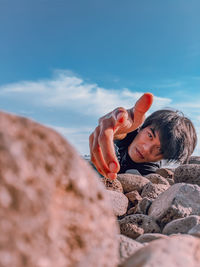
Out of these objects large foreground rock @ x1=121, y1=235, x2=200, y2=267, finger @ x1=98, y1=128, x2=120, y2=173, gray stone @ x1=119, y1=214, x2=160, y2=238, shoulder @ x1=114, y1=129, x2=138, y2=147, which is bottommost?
gray stone @ x1=119, y1=214, x2=160, y2=238

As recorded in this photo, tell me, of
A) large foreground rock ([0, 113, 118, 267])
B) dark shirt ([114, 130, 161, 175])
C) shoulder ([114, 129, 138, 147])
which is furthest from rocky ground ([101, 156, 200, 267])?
shoulder ([114, 129, 138, 147])

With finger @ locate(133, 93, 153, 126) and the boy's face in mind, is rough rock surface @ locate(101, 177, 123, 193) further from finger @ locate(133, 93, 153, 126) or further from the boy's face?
the boy's face

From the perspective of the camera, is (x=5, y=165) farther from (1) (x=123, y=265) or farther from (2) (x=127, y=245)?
(2) (x=127, y=245)

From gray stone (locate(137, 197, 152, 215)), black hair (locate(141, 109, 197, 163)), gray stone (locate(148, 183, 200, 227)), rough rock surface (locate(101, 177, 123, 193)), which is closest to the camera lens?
gray stone (locate(148, 183, 200, 227))

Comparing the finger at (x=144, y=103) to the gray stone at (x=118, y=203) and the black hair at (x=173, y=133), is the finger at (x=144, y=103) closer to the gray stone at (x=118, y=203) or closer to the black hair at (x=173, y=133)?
the gray stone at (x=118, y=203)

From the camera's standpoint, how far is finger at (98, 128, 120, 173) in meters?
2.44

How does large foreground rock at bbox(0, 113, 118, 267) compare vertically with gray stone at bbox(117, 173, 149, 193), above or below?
above

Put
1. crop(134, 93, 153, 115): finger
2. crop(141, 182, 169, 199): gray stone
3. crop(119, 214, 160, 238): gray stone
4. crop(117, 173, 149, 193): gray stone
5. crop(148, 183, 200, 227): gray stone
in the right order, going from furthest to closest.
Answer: crop(117, 173, 149, 193): gray stone
crop(141, 182, 169, 199): gray stone
crop(134, 93, 153, 115): finger
crop(148, 183, 200, 227): gray stone
crop(119, 214, 160, 238): gray stone

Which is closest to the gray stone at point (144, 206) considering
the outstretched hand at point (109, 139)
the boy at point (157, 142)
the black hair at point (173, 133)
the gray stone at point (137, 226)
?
the gray stone at point (137, 226)

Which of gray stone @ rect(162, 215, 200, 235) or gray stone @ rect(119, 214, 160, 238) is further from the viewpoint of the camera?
gray stone @ rect(119, 214, 160, 238)

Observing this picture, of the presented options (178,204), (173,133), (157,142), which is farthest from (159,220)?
(173,133)

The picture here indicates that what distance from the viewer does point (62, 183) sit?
0.95 meters

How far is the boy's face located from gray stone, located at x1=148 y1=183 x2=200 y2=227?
8.76ft

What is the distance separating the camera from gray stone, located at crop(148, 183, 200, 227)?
277cm
